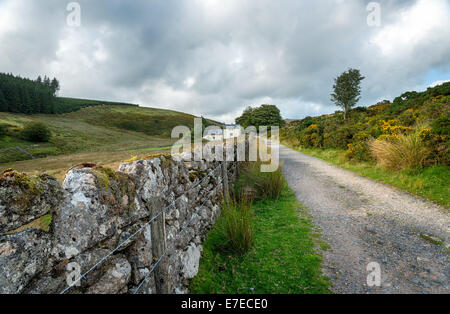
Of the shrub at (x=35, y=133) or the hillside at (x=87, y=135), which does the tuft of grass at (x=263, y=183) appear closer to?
the hillside at (x=87, y=135)

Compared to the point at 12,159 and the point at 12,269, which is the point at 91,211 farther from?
the point at 12,159

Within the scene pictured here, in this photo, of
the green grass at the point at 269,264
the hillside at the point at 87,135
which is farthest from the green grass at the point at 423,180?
the hillside at the point at 87,135

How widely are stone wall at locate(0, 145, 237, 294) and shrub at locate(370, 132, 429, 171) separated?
8.24 meters

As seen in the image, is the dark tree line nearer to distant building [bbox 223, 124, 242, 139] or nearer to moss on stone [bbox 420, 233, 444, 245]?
distant building [bbox 223, 124, 242, 139]

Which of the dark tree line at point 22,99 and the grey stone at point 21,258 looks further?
the dark tree line at point 22,99

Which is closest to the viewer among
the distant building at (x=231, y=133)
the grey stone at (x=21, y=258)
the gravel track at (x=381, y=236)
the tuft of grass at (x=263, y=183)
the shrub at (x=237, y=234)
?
the grey stone at (x=21, y=258)

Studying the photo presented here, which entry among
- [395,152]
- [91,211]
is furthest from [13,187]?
[395,152]

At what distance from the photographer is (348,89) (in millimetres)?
30141

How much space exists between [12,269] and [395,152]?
10.1m

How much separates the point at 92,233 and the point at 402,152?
9.62m

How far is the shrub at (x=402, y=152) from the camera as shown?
23.4 feet

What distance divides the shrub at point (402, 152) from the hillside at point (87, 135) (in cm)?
2485

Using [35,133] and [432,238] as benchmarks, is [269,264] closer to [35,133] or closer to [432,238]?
[432,238]
